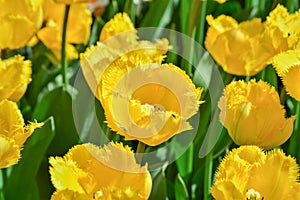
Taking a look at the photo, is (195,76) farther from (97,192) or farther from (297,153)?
(97,192)

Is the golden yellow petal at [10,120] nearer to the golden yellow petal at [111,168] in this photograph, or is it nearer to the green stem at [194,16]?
the golden yellow petal at [111,168]

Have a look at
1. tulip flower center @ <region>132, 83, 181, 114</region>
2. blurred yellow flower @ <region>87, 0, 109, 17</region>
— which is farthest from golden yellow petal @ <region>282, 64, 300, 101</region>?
blurred yellow flower @ <region>87, 0, 109, 17</region>

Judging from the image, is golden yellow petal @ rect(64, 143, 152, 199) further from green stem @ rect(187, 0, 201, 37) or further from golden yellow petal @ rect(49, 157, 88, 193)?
green stem @ rect(187, 0, 201, 37)

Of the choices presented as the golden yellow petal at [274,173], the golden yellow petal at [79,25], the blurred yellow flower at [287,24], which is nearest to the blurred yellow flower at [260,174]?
the golden yellow petal at [274,173]

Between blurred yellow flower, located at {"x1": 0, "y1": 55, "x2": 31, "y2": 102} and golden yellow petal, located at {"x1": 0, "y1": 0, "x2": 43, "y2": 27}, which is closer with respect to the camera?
blurred yellow flower, located at {"x1": 0, "y1": 55, "x2": 31, "y2": 102}

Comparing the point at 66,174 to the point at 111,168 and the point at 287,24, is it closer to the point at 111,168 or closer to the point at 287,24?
the point at 111,168

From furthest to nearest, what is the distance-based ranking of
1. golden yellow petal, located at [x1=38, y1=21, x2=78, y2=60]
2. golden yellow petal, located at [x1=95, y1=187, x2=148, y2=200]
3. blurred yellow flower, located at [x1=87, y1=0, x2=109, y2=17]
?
blurred yellow flower, located at [x1=87, y1=0, x2=109, y2=17] → golden yellow petal, located at [x1=38, y1=21, x2=78, y2=60] → golden yellow petal, located at [x1=95, y1=187, x2=148, y2=200]

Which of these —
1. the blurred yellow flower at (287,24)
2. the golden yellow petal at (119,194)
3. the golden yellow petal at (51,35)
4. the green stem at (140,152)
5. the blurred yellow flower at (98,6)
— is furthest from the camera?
the blurred yellow flower at (98,6)
